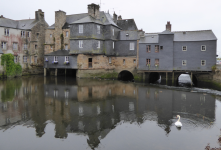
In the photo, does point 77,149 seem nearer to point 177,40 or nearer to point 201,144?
point 201,144

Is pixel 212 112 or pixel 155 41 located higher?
pixel 155 41

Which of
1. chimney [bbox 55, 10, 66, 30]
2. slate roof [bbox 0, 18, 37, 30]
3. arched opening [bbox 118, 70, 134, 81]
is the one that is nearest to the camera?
arched opening [bbox 118, 70, 134, 81]

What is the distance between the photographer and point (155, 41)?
1299 inches

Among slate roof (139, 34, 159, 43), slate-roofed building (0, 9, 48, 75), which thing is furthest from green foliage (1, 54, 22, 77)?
slate roof (139, 34, 159, 43)

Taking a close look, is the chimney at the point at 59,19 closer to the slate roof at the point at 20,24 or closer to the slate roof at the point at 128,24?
the slate roof at the point at 20,24

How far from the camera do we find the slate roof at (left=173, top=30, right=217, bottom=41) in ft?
100

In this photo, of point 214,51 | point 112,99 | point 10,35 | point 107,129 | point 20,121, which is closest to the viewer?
point 107,129

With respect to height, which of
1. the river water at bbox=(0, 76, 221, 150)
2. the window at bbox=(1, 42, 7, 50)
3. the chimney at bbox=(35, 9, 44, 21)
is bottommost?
the river water at bbox=(0, 76, 221, 150)

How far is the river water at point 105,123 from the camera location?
33.3 feet

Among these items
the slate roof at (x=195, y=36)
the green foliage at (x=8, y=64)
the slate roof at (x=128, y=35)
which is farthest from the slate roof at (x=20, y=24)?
the slate roof at (x=195, y=36)

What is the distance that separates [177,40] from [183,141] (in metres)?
24.3

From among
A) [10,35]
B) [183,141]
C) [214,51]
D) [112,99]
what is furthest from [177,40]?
[10,35]

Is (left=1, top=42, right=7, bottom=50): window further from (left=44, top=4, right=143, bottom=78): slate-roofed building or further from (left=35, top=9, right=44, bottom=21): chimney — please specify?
(left=35, top=9, right=44, bottom=21): chimney

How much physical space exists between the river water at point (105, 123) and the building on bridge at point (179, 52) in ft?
41.1
